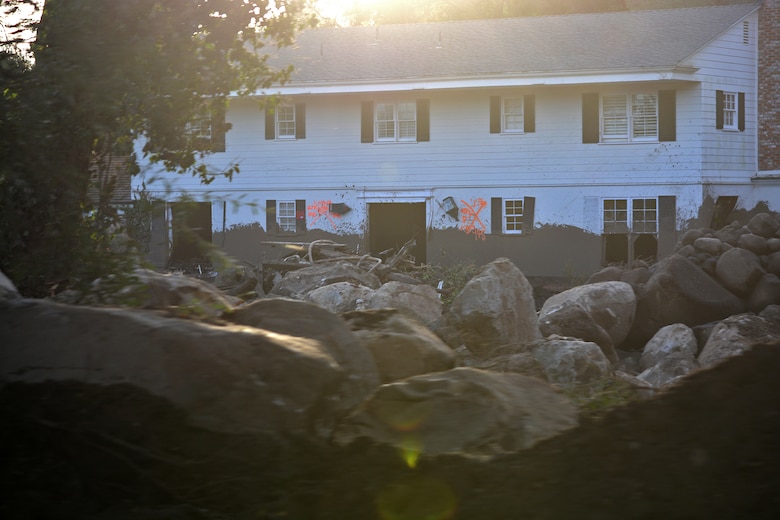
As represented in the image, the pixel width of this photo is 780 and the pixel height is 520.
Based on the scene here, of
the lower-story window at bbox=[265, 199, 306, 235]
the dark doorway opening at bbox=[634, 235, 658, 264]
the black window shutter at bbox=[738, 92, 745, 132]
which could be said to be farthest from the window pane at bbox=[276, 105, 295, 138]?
the black window shutter at bbox=[738, 92, 745, 132]

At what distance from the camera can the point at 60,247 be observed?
7578 millimetres

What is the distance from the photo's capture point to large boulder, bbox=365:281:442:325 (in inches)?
657

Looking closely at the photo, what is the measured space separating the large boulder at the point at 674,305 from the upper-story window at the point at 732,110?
1065cm

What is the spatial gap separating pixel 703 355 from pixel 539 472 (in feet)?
42.2

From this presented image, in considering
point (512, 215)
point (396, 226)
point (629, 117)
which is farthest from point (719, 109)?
point (396, 226)

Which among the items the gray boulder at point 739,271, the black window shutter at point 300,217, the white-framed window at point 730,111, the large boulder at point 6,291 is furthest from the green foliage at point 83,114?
the white-framed window at point 730,111

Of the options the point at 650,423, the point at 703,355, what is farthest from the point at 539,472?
the point at 703,355

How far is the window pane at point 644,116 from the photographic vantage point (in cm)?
3011

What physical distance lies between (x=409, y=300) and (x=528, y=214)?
1426 cm

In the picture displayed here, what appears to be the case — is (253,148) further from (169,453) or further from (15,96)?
(169,453)

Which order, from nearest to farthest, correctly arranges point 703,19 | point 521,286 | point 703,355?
point 521,286 < point 703,355 < point 703,19

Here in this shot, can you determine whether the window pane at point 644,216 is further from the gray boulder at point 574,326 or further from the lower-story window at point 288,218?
the gray boulder at point 574,326

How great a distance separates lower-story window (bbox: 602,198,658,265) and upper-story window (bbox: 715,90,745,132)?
138 inches

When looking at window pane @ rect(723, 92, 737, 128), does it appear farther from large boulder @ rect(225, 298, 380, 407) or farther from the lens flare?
the lens flare
